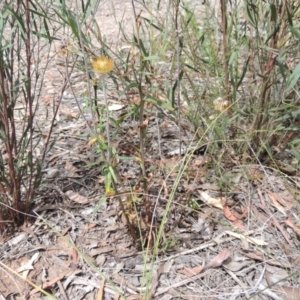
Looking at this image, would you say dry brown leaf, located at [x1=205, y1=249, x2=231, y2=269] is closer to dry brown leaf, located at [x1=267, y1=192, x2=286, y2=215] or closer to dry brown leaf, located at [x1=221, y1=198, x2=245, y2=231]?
dry brown leaf, located at [x1=221, y1=198, x2=245, y2=231]

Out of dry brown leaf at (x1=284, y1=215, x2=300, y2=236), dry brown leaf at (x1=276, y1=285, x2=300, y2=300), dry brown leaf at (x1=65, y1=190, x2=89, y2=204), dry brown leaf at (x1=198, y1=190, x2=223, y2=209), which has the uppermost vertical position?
dry brown leaf at (x1=65, y1=190, x2=89, y2=204)

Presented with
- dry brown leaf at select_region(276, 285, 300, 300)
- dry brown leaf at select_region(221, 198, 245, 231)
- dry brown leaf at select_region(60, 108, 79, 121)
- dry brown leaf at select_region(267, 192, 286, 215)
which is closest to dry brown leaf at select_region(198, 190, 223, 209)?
dry brown leaf at select_region(221, 198, 245, 231)

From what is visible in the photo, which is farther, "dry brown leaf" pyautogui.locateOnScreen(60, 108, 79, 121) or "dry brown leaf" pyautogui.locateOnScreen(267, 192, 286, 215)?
"dry brown leaf" pyautogui.locateOnScreen(60, 108, 79, 121)

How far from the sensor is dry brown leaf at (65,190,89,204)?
1590mm

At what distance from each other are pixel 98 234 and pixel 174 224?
0.23 metres

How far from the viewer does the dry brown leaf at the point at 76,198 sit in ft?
5.22

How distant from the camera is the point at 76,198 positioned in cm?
160

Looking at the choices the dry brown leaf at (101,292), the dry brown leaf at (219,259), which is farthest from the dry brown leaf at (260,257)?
the dry brown leaf at (101,292)

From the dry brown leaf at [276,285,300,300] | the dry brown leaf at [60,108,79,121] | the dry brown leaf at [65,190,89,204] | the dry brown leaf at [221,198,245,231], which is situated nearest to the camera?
the dry brown leaf at [276,285,300,300]

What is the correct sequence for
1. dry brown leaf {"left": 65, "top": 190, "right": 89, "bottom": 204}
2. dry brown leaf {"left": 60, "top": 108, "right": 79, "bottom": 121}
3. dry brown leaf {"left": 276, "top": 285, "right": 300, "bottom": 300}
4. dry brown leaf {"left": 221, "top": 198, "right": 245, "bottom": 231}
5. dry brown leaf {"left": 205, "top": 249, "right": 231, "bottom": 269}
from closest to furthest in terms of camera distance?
1. dry brown leaf {"left": 276, "top": 285, "right": 300, "bottom": 300}
2. dry brown leaf {"left": 205, "top": 249, "right": 231, "bottom": 269}
3. dry brown leaf {"left": 221, "top": 198, "right": 245, "bottom": 231}
4. dry brown leaf {"left": 65, "top": 190, "right": 89, "bottom": 204}
5. dry brown leaf {"left": 60, "top": 108, "right": 79, "bottom": 121}

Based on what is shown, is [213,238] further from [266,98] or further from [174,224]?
[266,98]

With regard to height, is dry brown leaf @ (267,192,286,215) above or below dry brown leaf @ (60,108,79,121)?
below

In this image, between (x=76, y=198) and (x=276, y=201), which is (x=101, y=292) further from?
(x=276, y=201)

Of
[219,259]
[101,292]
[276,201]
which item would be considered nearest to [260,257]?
[219,259]
